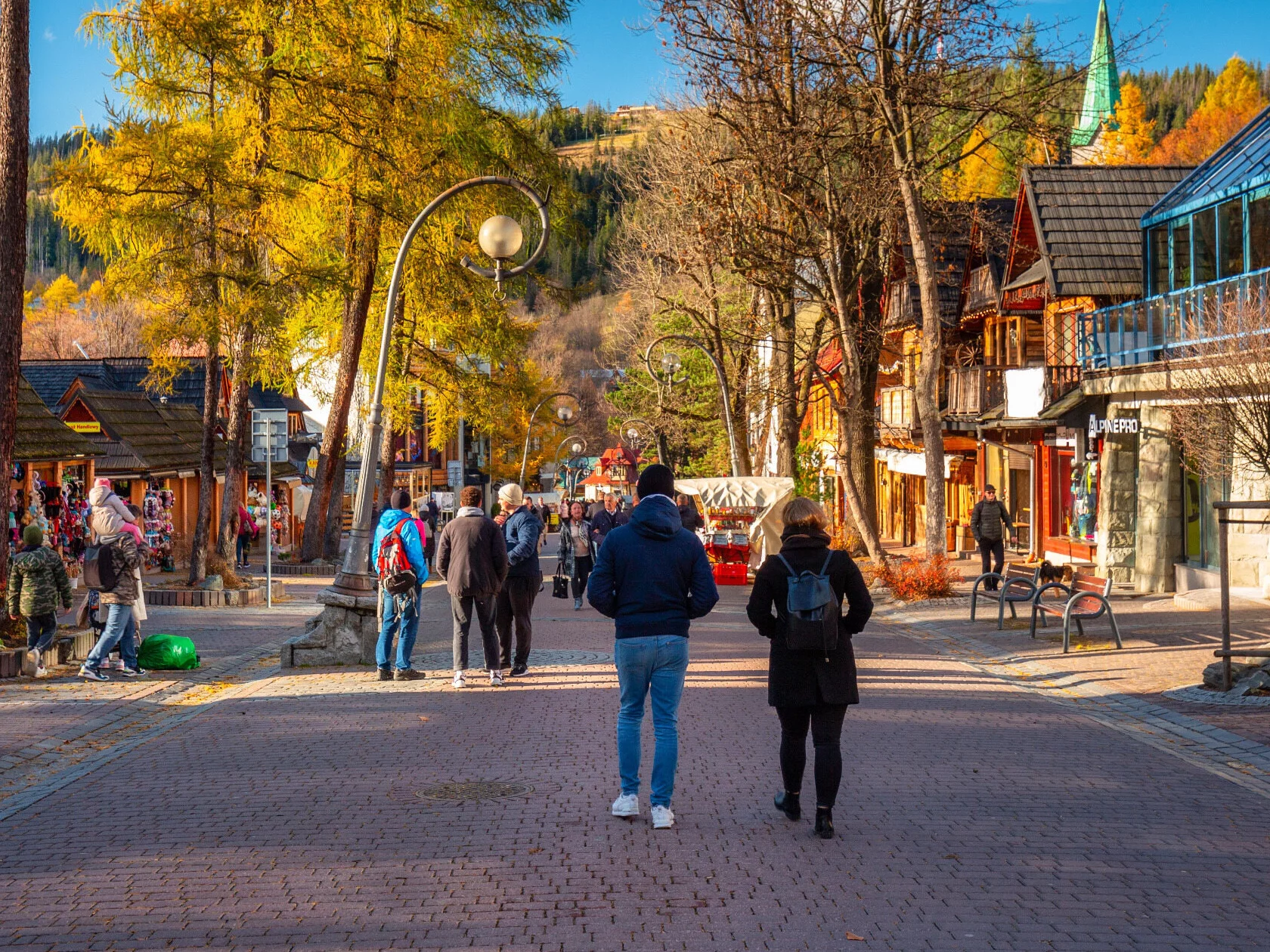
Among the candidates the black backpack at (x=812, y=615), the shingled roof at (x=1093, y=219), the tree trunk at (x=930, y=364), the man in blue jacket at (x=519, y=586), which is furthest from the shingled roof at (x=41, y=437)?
the shingled roof at (x=1093, y=219)

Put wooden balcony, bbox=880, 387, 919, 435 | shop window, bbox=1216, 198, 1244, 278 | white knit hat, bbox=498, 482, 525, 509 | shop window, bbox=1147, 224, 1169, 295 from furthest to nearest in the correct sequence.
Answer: wooden balcony, bbox=880, 387, 919, 435 → shop window, bbox=1147, 224, 1169, 295 → shop window, bbox=1216, 198, 1244, 278 → white knit hat, bbox=498, 482, 525, 509

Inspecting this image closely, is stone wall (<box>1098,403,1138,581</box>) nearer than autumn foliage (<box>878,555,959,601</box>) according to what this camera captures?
No

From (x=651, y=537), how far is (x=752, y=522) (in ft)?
79.2

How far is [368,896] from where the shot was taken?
19.7 ft

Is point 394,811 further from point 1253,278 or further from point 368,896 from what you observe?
point 1253,278

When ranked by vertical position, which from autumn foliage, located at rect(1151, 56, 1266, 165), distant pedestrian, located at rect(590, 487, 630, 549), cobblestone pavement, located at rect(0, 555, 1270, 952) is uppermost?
autumn foliage, located at rect(1151, 56, 1266, 165)

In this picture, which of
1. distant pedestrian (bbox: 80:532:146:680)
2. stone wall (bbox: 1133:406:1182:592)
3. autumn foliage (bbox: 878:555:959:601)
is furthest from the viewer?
stone wall (bbox: 1133:406:1182:592)

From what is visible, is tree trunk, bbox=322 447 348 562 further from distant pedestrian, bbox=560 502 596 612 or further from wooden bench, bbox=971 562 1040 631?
wooden bench, bbox=971 562 1040 631

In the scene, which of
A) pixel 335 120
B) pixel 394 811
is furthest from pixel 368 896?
pixel 335 120

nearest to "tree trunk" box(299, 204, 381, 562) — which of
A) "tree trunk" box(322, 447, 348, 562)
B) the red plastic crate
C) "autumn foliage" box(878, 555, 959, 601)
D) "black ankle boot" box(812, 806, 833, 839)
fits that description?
"tree trunk" box(322, 447, 348, 562)

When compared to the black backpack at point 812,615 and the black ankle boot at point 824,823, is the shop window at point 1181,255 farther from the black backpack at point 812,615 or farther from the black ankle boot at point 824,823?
the black ankle boot at point 824,823

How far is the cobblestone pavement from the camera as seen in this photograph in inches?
220

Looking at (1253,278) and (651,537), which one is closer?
(651,537)

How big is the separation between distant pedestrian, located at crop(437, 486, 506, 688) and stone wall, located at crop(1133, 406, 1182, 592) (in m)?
14.2
